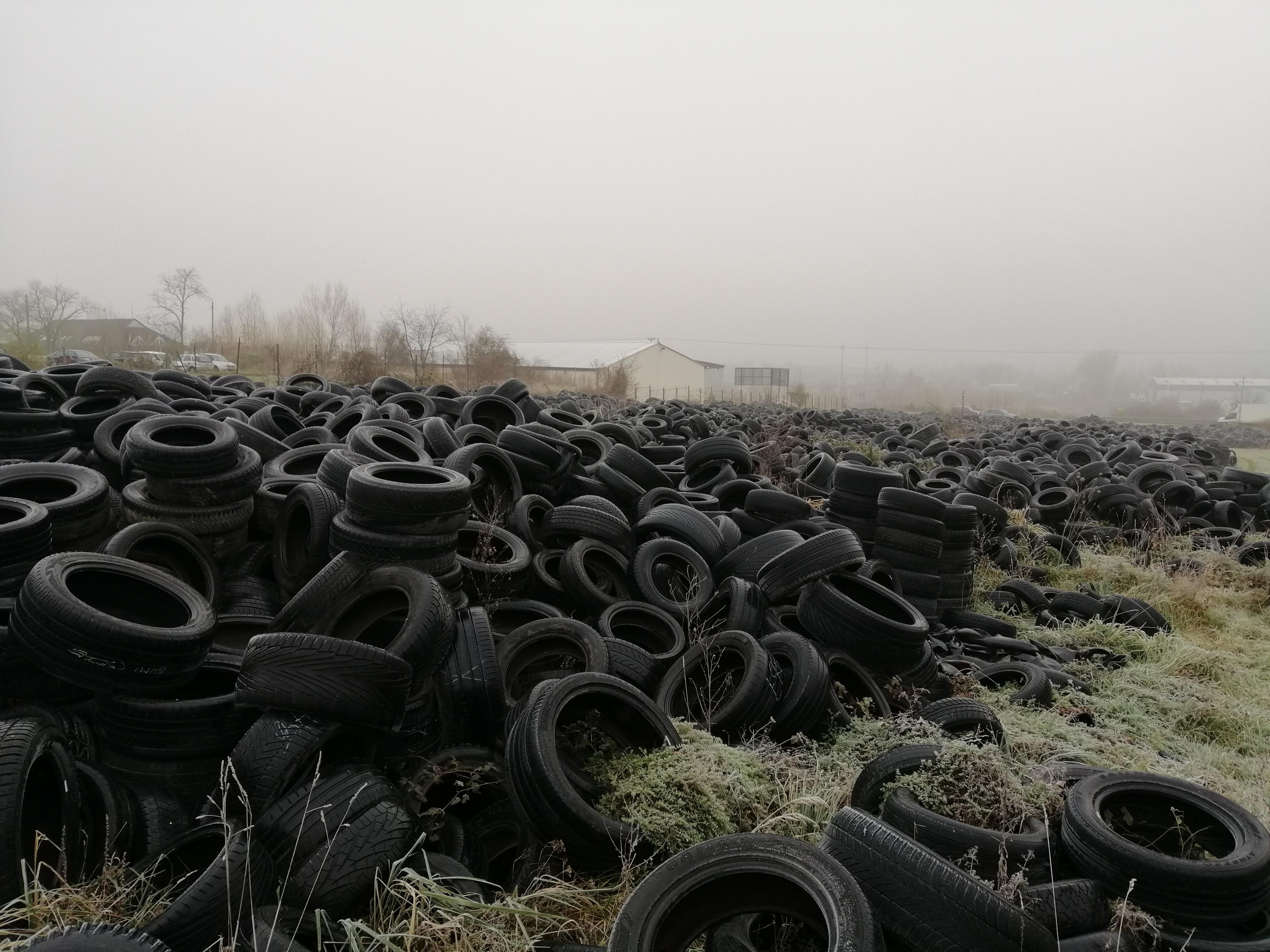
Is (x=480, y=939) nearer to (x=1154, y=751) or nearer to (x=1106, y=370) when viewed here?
(x=1154, y=751)

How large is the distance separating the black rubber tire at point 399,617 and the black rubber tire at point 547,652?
1.93 ft

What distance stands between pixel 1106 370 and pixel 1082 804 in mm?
127396

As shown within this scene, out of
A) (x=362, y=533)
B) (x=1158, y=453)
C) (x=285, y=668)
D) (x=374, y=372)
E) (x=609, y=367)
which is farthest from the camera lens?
(x=609, y=367)

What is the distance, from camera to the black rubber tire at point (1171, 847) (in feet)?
10.4

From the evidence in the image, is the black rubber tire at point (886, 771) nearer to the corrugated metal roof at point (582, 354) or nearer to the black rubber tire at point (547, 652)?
the black rubber tire at point (547, 652)

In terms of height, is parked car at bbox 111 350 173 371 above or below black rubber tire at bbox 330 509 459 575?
above

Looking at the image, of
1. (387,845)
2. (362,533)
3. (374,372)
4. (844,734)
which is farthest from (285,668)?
(374,372)

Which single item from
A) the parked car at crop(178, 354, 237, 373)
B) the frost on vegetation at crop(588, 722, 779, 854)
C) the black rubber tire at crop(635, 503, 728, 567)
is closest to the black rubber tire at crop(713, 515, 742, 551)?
the black rubber tire at crop(635, 503, 728, 567)

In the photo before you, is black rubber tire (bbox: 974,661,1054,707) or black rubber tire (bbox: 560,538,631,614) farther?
black rubber tire (bbox: 560,538,631,614)

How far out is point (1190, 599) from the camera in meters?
8.92

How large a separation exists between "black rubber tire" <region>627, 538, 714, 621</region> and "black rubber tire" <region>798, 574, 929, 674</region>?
3.07 feet

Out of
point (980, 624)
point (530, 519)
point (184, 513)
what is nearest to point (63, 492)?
point (184, 513)

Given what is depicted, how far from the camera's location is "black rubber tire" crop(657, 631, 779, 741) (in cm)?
493

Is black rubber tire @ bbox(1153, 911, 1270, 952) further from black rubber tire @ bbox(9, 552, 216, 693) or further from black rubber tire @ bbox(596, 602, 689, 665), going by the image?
black rubber tire @ bbox(9, 552, 216, 693)
